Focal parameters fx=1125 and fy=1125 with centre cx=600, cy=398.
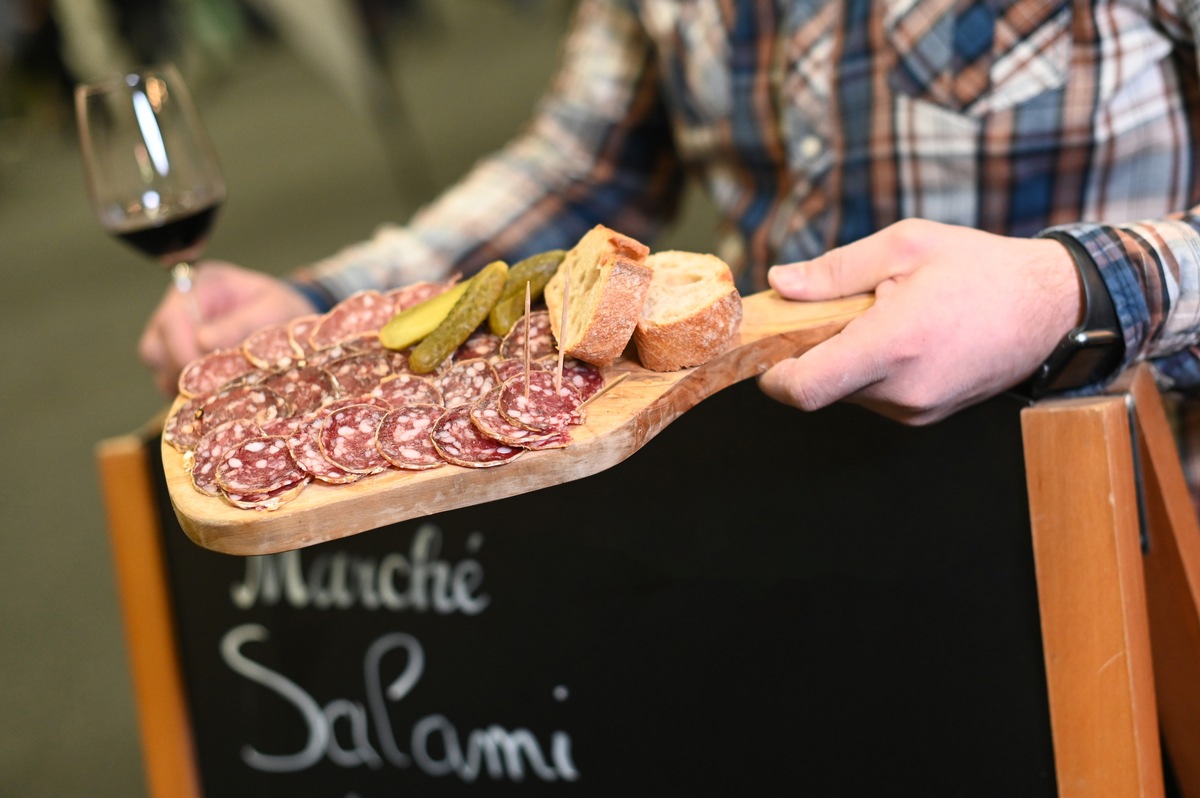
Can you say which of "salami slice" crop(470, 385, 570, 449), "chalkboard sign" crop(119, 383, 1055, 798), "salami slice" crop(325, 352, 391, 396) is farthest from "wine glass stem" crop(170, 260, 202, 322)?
"salami slice" crop(470, 385, 570, 449)

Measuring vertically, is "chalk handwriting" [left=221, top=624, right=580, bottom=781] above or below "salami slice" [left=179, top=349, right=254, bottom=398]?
below

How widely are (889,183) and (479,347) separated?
2.06 ft

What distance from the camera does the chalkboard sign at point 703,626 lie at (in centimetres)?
106

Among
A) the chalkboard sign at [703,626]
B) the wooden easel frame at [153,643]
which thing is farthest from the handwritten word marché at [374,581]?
the wooden easel frame at [153,643]

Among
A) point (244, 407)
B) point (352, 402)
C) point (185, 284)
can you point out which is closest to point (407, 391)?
point (352, 402)

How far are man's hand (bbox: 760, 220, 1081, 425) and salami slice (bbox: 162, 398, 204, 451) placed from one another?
51cm

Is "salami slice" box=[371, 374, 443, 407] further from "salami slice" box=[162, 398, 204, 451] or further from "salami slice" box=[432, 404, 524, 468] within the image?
"salami slice" box=[162, 398, 204, 451]

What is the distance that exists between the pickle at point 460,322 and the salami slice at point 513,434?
122 millimetres

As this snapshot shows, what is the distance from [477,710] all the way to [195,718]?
409 mm

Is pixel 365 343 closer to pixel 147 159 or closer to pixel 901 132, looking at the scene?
pixel 147 159

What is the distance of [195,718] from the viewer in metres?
1.44

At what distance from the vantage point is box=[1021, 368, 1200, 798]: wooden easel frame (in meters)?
0.97

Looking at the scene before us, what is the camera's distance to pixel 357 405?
953 millimetres

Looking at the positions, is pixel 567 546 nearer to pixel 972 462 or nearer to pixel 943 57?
pixel 972 462
